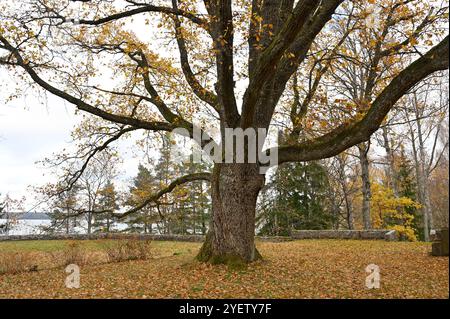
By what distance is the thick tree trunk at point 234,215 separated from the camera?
886cm

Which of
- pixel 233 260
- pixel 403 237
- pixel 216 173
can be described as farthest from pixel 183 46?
pixel 403 237

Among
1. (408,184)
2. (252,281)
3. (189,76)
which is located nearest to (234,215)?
(252,281)

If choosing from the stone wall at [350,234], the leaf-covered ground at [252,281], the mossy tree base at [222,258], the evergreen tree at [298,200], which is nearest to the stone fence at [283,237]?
the stone wall at [350,234]

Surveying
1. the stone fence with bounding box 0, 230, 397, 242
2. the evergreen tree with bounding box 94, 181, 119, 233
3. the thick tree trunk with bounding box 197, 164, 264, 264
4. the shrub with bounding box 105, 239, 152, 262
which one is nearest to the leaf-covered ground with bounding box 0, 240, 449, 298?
the thick tree trunk with bounding box 197, 164, 264, 264

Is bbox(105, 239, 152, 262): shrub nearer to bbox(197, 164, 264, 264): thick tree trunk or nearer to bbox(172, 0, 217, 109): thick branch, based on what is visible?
bbox(197, 164, 264, 264): thick tree trunk

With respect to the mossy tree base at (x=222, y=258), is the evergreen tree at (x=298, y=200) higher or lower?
higher

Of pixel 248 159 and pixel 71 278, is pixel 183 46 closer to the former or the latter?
Result: pixel 248 159

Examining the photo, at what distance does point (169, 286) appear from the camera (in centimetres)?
711

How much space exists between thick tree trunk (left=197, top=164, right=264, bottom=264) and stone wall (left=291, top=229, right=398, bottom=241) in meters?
10.3

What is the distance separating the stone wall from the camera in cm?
1705

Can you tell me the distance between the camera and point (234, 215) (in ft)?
29.1

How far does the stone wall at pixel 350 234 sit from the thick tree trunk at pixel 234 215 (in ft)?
33.9

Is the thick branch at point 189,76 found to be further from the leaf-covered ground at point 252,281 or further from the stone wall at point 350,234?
the stone wall at point 350,234

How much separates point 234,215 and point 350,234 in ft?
37.1
